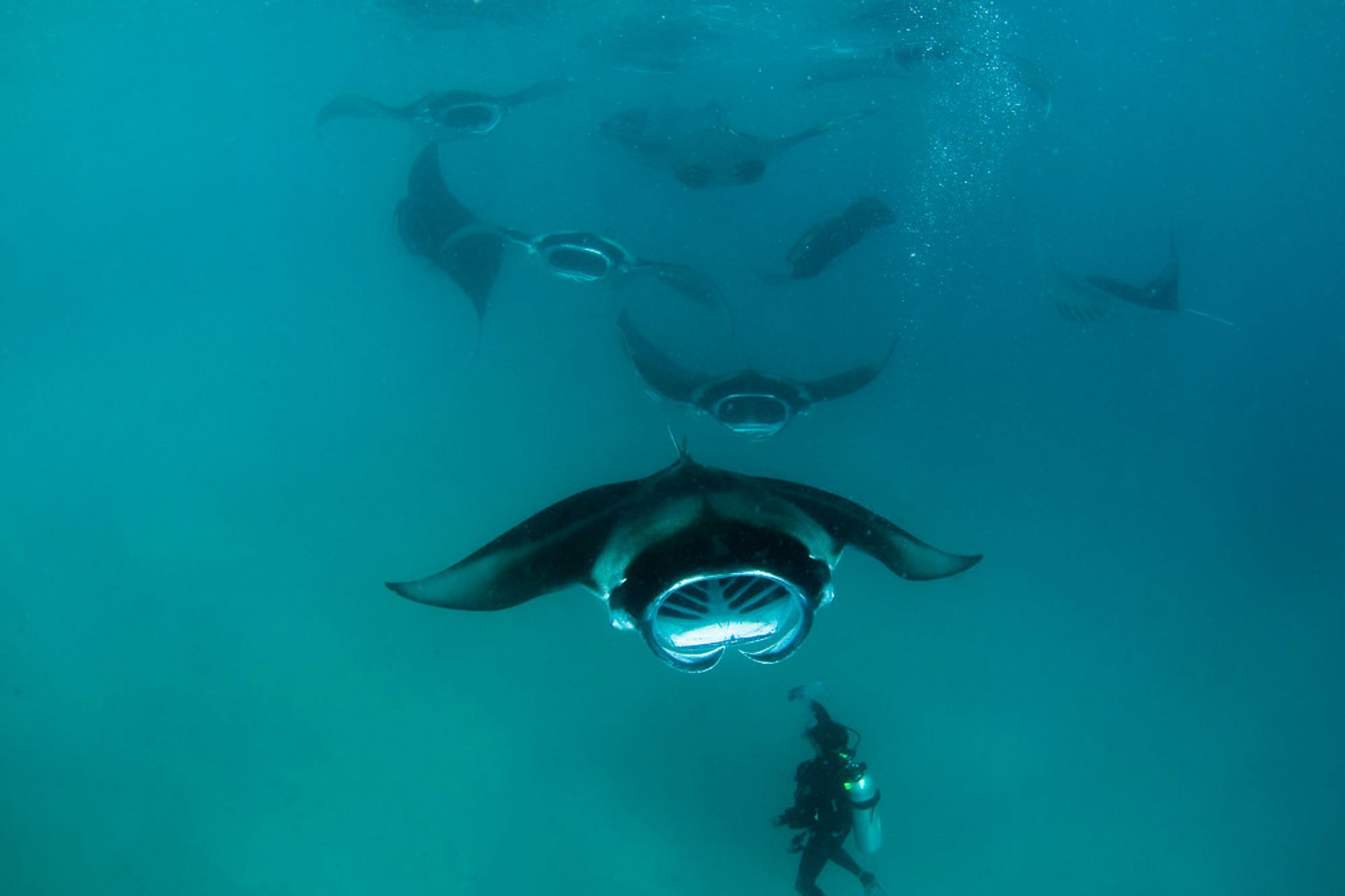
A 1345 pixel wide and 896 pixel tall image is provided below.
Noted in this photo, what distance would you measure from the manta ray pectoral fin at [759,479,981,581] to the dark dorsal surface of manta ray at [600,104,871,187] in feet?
23.3

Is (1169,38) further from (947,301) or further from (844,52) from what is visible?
(844,52)

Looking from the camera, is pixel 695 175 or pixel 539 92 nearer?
pixel 695 175

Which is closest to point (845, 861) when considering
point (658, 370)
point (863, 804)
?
point (863, 804)

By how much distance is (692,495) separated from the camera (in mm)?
3547

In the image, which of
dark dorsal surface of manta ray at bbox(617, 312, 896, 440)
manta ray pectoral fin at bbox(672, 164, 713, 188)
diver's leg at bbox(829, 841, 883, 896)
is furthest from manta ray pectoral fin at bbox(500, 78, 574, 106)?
diver's leg at bbox(829, 841, 883, 896)

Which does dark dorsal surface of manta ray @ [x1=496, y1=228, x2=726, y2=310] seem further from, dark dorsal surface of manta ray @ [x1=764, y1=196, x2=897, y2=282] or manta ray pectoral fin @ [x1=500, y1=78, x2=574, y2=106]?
manta ray pectoral fin @ [x1=500, y1=78, x2=574, y2=106]

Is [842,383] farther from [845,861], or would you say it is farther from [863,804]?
[845,861]

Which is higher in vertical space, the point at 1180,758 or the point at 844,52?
the point at 844,52

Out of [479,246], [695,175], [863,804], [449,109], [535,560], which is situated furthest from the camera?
[449,109]

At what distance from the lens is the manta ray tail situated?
1104 cm

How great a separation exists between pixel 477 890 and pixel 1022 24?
20.9 metres

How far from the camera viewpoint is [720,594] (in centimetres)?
350

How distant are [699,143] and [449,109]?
4819 mm

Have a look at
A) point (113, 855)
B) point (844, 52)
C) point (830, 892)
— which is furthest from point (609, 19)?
point (113, 855)
